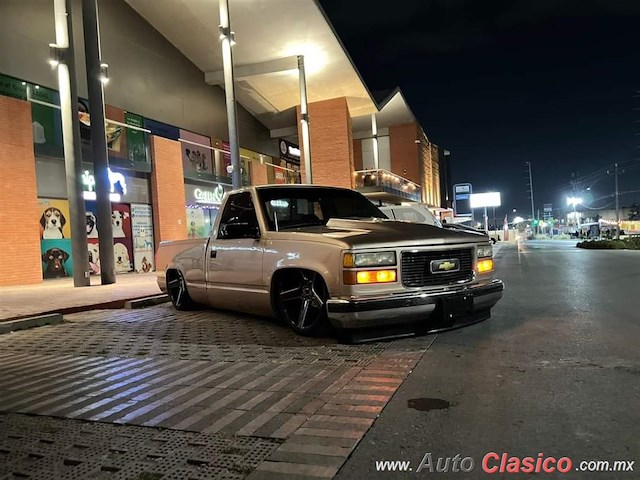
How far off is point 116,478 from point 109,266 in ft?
37.9

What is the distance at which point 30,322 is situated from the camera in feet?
24.7

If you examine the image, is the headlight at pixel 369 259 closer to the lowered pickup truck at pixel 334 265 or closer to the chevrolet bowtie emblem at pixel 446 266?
the lowered pickup truck at pixel 334 265

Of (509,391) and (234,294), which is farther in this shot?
(234,294)

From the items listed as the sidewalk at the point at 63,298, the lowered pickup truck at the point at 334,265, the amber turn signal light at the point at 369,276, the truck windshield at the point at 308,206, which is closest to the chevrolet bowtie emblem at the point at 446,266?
the lowered pickup truck at the point at 334,265

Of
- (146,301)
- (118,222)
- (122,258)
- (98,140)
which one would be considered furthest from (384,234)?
(122,258)

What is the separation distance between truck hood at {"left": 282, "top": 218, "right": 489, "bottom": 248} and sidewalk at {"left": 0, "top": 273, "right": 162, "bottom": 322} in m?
5.08

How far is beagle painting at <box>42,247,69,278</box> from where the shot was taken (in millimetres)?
14883

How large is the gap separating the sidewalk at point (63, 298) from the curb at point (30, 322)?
31 centimetres

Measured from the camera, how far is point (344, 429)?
10.4 feet

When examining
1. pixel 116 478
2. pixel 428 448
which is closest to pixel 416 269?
pixel 428 448

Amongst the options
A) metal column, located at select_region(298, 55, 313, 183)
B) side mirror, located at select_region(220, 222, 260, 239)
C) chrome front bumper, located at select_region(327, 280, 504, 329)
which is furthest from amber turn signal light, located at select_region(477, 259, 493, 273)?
metal column, located at select_region(298, 55, 313, 183)

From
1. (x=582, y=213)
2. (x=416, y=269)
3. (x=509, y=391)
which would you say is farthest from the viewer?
(x=582, y=213)

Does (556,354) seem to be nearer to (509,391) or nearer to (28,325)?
(509,391)

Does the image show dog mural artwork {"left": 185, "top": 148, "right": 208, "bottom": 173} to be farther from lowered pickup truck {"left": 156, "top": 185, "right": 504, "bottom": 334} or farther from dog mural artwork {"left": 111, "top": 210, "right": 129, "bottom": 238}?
lowered pickup truck {"left": 156, "top": 185, "right": 504, "bottom": 334}
